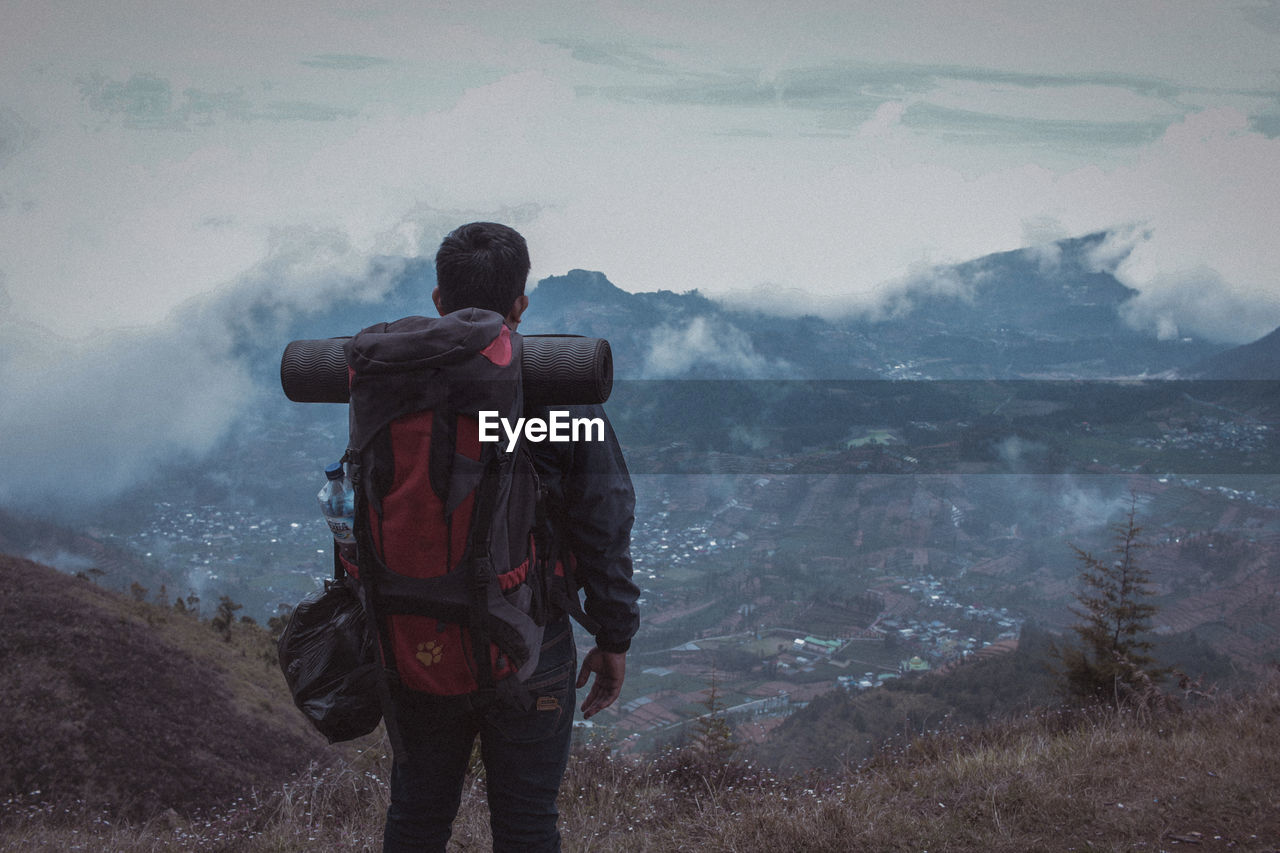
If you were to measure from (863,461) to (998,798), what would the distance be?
6106 centimetres

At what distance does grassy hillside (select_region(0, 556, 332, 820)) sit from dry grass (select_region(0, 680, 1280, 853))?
83 centimetres

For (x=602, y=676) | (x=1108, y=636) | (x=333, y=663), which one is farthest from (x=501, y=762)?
(x=1108, y=636)

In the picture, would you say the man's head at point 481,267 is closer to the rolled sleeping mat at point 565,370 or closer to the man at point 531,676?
the man at point 531,676

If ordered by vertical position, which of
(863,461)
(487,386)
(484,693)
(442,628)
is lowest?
(863,461)

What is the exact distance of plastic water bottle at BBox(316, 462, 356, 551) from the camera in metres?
1.84

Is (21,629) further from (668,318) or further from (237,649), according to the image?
(668,318)

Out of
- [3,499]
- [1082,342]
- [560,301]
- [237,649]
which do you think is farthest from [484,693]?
[1082,342]

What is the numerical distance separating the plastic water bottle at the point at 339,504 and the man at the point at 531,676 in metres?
0.42

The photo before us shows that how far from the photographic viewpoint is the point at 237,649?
31.2 feet

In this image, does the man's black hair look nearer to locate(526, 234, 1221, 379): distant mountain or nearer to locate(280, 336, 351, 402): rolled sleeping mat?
locate(280, 336, 351, 402): rolled sleeping mat

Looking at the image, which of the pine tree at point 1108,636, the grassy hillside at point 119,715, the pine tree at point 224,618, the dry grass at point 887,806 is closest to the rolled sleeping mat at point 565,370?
the dry grass at point 887,806

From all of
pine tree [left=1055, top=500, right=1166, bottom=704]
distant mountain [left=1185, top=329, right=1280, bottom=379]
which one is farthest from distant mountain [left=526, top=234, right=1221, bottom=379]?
pine tree [left=1055, top=500, right=1166, bottom=704]

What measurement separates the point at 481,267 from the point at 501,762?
120 cm

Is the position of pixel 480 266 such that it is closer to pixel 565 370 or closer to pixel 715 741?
pixel 565 370
